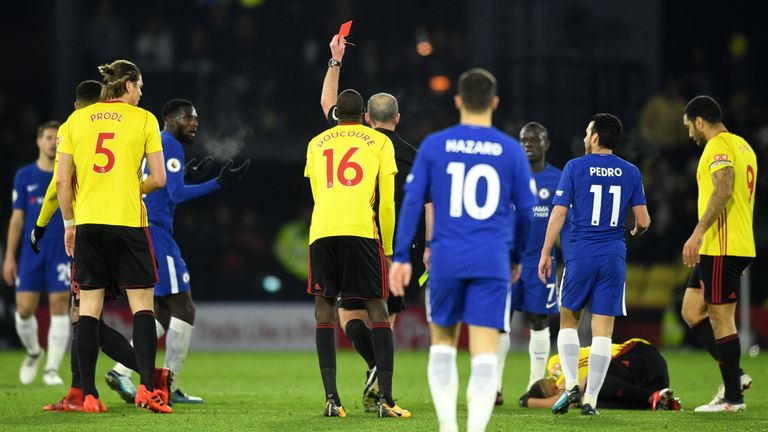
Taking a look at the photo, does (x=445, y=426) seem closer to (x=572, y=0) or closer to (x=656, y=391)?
(x=656, y=391)

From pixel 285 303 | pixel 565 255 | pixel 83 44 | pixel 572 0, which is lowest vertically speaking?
pixel 285 303

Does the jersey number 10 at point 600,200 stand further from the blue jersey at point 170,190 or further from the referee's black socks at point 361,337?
the blue jersey at point 170,190

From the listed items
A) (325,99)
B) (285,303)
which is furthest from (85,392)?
(285,303)

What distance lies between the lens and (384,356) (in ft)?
28.8

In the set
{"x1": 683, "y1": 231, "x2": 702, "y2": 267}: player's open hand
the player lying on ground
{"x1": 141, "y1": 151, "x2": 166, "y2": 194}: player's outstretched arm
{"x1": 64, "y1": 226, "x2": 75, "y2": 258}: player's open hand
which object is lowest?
the player lying on ground

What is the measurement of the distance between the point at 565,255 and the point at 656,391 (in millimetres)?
1389

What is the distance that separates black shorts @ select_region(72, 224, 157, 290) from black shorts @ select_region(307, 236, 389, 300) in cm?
114

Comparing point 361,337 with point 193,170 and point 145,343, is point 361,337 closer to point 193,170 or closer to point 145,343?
point 145,343

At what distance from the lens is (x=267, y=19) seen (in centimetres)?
2305

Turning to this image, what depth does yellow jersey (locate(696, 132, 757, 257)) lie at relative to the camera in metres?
9.57

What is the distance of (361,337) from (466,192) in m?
2.81

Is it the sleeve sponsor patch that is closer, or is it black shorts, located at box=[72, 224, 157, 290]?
black shorts, located at box=[72, 224, 157, 290]

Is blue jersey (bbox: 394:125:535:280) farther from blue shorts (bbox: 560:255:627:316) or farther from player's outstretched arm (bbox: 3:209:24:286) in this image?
player's outstretched arm (bbox: 3:209:24:286)

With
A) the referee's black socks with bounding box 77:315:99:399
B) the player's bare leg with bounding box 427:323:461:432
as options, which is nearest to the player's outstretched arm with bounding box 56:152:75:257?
the referee's black socks with bounding box 77:315:99:399
